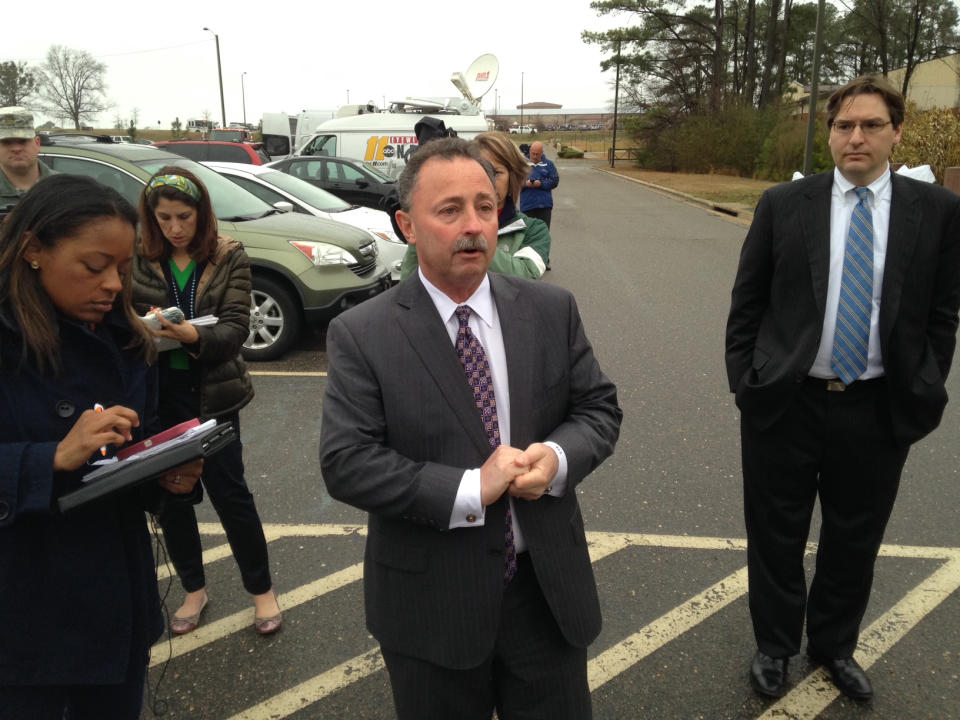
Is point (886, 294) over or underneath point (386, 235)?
over

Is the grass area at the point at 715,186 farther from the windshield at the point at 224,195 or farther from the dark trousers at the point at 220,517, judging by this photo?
the dark trousers at the point at 220,517

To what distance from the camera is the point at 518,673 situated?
169cm

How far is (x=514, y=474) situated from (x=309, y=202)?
324 inches

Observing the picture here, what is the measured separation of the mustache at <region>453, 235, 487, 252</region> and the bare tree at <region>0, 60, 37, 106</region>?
52.1 meters

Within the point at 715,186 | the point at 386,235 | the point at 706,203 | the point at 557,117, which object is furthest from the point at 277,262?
the point at 557,117

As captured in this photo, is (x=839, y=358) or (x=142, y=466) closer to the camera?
(x=142, y=466)

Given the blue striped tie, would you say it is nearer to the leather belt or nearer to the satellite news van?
the leather belt

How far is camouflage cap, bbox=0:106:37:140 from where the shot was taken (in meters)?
4.22

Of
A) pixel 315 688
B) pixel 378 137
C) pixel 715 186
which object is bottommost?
pixel 315 688

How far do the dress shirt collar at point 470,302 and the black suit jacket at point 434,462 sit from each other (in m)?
0.02

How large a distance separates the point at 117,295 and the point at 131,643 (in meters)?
0.90

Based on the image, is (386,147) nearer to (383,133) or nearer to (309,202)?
(383,133)

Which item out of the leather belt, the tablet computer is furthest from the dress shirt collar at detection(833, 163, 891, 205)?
the tablet computer

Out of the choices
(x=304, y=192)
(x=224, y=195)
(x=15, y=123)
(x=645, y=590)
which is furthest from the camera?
(x=304, y=192)
